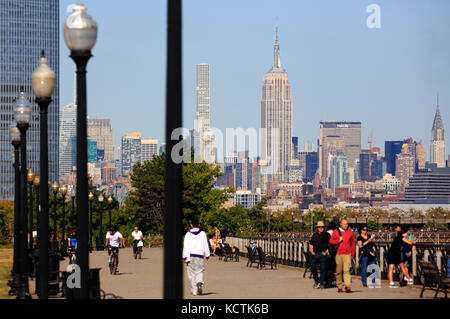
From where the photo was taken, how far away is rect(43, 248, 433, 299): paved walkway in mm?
21922

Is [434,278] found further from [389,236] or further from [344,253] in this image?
[389,236]

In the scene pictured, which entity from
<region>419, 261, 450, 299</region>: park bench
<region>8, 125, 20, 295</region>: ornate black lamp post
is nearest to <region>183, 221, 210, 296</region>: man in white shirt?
<region>8, 125, 20, 295</region>: ornate black lamp post

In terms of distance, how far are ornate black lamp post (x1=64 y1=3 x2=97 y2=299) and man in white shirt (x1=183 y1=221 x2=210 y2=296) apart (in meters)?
10.1

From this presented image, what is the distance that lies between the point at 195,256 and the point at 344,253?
3.66 meters

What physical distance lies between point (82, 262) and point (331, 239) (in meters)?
12.6

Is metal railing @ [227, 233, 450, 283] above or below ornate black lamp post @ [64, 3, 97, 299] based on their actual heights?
below

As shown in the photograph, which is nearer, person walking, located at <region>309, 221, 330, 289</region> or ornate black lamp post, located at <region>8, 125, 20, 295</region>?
ornate black lamp post, located at <region>8, 125, 20, 295</region>

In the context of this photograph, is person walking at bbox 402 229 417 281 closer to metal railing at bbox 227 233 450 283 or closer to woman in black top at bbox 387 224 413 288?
metal railing at bbox 227 233 450 283

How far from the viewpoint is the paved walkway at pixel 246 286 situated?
21.9 metres

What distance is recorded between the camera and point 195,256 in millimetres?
22766

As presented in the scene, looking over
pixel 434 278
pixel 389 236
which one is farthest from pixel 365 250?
pixel 389 236

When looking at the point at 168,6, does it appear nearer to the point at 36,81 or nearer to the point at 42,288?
the point at 36,81

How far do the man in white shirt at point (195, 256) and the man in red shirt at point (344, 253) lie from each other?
3.24 m
